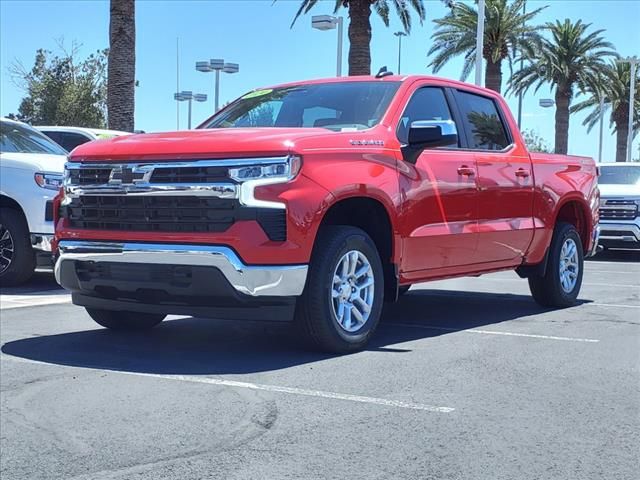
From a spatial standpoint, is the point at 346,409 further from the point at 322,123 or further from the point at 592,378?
the point at 322,123

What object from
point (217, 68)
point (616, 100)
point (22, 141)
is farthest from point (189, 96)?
point (22, 141)

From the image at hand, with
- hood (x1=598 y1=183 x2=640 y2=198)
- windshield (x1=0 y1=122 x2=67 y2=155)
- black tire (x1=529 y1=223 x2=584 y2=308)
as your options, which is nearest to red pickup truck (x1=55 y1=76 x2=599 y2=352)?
black tire (x1=529 y1=223 x2=584 y2=308)

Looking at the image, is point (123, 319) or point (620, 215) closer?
point (123, 319)

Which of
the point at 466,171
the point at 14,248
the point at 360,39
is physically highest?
the point at 360,39

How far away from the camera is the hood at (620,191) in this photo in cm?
1565

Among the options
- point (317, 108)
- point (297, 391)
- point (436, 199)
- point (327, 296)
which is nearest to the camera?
point (297, 391)

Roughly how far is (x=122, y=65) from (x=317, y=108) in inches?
491

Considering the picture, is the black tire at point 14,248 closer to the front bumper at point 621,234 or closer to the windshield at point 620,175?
the front bumper at point 621,234

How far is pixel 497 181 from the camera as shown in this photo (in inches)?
293

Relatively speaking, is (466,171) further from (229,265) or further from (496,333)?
(229,265)

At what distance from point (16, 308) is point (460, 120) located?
435 cm

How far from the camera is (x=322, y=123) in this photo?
6.62m

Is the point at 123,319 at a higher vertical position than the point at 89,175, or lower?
lower

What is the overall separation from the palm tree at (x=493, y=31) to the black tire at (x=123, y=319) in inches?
1098
